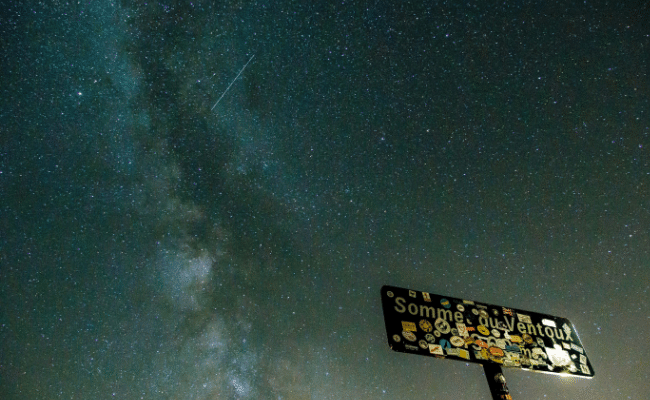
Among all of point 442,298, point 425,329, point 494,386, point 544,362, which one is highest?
point 442,298

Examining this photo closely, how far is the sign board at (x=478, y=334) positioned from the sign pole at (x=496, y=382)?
9 centimetres

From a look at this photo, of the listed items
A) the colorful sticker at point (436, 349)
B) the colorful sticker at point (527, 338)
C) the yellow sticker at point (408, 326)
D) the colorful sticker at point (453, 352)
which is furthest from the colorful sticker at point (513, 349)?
the yellow sticker at point (408, 326)

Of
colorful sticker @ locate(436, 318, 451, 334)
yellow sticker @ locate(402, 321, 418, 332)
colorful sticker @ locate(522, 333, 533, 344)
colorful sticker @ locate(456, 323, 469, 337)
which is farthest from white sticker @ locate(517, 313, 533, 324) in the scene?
yellow sticker @ locate(402, 321, 418, 332)

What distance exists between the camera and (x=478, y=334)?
140 inches

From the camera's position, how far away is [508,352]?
3533 mm

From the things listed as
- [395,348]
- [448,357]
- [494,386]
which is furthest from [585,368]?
[395,348]

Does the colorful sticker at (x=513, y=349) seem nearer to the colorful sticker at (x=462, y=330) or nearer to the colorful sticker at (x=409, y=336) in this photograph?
the colorful sticker at (x=462, y=330)

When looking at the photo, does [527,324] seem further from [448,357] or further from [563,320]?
[448,357]

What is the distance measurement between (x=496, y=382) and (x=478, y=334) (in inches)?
17.5

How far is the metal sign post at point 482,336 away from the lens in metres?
3.35

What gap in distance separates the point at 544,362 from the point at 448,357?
1.17 metres

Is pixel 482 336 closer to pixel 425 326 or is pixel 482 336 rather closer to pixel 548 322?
pixel 425 326

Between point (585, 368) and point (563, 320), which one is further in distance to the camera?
point (563, 320)

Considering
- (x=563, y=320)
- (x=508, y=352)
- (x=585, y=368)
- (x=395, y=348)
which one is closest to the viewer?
(x=395, y=348)
